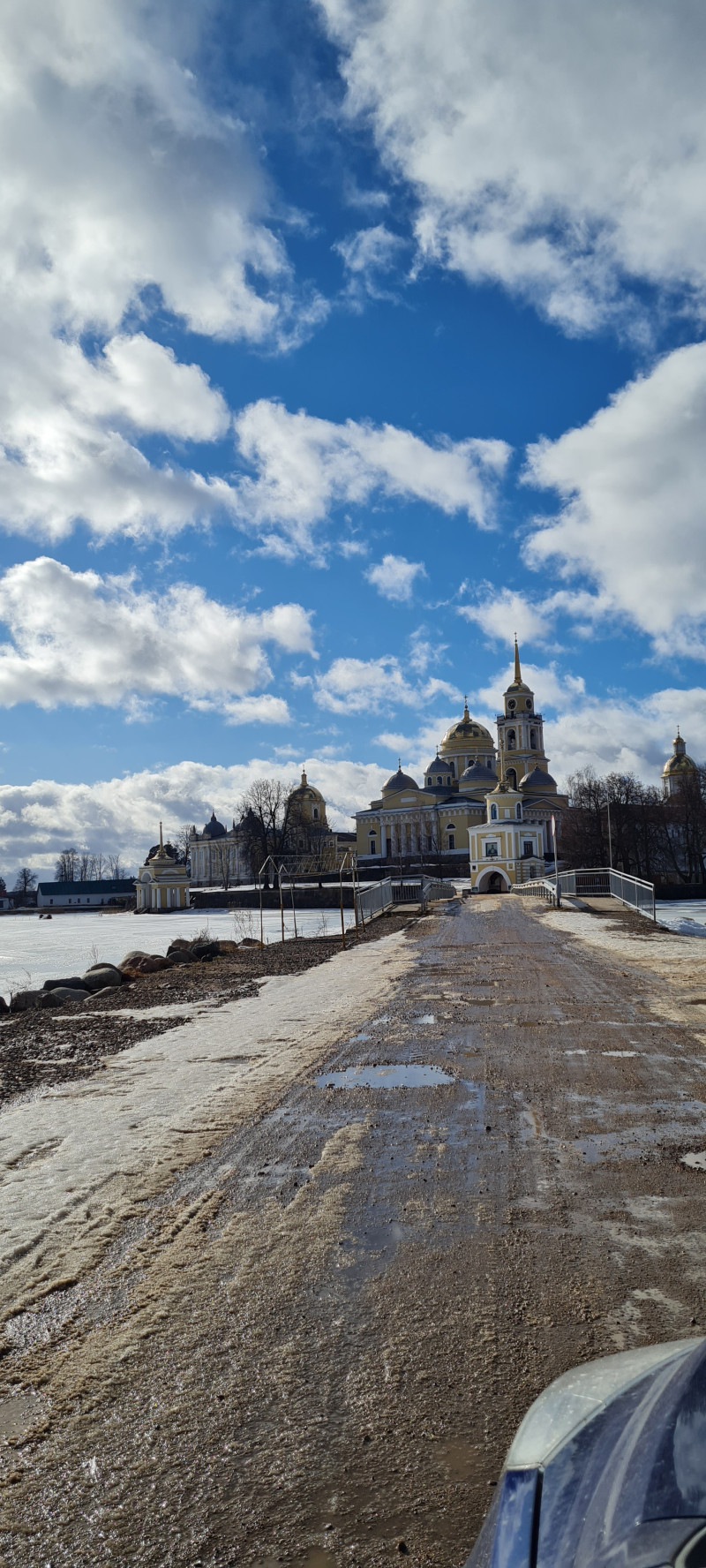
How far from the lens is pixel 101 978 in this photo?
15.9 metres

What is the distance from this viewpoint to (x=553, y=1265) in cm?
404

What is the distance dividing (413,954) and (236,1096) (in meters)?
12.3

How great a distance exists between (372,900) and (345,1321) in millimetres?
31391

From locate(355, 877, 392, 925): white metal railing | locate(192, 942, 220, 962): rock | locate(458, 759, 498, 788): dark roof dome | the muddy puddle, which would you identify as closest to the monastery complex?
locate(458, 759, 498, 788): dark roof dome

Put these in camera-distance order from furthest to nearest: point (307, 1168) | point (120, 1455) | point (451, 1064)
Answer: point (451, 1064) < point (307, 1168) < point (120, 1455)

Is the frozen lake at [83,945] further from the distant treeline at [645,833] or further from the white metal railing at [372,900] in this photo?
the distant treeline at [645,833]

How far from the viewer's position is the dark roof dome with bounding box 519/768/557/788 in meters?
90.9

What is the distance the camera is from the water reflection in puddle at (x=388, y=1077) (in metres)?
7.67

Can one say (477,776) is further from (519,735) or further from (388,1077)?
(388,1077)

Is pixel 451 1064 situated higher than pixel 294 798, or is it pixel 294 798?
pixel 294 798

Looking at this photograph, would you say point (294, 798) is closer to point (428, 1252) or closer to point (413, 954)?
point (413, 954)

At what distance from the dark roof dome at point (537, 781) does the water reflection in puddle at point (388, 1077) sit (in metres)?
84.3

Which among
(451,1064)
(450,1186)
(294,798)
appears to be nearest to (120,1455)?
(450,1186)

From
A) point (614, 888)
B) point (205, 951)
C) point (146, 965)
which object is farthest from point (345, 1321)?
point (614, 888)
